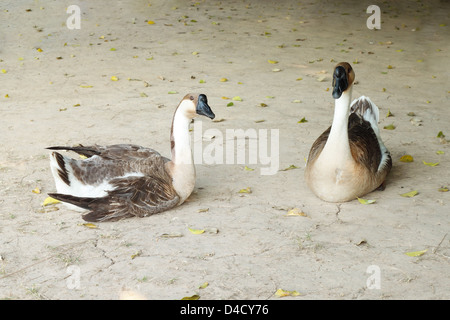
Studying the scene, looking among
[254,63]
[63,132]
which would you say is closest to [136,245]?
[63,132]

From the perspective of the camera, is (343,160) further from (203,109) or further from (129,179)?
(129,179)

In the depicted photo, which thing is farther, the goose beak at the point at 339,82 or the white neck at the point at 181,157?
the white neck at the point at 181,157

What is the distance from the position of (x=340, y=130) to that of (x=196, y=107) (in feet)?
4.06

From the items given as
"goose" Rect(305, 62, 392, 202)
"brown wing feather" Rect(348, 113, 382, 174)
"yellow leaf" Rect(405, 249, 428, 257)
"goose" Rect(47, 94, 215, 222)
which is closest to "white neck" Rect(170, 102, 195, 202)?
"goose" Rect(47, 94, 215, 222)

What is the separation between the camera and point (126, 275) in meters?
4.02

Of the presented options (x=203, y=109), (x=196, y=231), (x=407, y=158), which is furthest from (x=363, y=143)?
(x=196, y=231)

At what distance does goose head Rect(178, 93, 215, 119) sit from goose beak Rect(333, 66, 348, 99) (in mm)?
1038

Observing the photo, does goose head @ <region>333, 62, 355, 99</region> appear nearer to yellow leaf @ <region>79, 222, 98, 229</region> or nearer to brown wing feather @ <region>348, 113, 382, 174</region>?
brown wing feather @ <region>348, 113, 382, 174</region>

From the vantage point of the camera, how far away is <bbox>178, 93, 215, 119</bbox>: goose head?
4793 mm

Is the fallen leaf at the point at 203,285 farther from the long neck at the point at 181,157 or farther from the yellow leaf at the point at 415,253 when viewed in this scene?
the yellow leaf at the point at 415,253

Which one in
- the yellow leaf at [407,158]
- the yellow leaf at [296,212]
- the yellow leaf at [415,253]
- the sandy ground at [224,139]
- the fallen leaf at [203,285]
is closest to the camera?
the fallen leaf at [203,285]

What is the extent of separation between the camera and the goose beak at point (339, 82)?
4680 mm

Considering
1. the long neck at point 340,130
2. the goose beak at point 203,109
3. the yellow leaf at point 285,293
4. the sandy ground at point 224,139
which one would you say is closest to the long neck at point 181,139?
the goose beak at point 203,109
